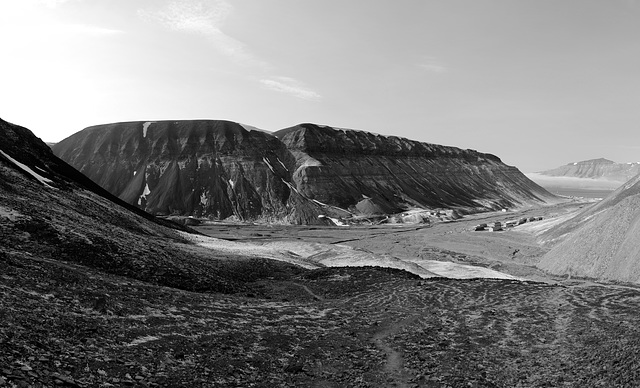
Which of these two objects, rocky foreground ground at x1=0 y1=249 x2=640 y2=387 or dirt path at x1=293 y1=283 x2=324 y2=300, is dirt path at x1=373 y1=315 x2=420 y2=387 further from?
dirt path at x1=293 y1=283 x2=324 y2=300

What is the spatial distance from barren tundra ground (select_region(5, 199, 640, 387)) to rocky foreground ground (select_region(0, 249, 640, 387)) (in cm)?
5

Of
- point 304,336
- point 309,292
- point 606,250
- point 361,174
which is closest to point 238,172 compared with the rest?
point 361,174

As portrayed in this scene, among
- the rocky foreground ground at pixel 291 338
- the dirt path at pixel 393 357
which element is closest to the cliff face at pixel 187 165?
the rocky foreground ground at pixel 291 338

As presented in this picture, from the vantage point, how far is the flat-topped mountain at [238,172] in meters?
127

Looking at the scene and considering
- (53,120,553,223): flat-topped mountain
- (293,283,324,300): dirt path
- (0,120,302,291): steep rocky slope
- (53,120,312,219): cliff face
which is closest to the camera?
(0,120,302,291): steep rocky slope

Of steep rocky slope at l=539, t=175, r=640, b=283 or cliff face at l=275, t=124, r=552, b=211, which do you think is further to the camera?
cliff face at l=275, t=124, r=552, b=211

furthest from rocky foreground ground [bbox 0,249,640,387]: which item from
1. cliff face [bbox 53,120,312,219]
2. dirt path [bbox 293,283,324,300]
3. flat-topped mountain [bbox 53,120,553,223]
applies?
cliff face [bbox 53,120,312,219]

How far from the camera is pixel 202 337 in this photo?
13.6 m

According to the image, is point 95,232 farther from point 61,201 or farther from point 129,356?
point 129,356

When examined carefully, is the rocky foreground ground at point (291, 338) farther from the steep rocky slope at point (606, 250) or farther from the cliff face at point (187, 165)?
the cliff face at point (187, 165)

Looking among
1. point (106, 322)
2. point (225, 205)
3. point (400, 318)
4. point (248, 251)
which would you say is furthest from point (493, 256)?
point (225, 205)

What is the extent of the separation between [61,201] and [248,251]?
17.5m

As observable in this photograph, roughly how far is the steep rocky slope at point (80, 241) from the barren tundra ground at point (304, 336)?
3.08 metres

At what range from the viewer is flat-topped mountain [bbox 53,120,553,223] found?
127m
